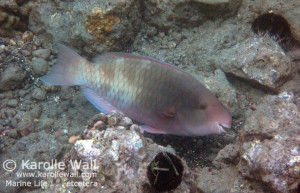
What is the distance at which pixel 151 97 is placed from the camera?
281cm

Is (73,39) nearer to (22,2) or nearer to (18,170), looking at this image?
(22,2)

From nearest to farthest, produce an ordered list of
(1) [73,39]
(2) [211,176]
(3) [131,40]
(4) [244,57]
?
(2) [211,176], (4) [244,57], (1) [73,39], (3) [131,40]

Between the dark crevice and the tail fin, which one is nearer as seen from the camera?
the tail fin

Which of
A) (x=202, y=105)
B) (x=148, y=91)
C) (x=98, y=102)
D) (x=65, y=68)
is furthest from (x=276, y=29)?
(x=65, y=68)

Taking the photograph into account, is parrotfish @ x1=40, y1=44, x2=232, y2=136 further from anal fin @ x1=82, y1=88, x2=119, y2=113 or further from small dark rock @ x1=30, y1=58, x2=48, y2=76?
small dark rock @ x1=30, y1=58, x2=48, y2=76

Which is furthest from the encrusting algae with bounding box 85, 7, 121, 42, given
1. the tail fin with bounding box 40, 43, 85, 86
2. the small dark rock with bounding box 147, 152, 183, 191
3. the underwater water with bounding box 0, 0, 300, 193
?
the small dark rock with bounding box 147, 152, 183, 191

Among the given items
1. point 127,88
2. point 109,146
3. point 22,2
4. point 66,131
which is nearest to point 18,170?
point 66,131

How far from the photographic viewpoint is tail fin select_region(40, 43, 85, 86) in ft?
10.4

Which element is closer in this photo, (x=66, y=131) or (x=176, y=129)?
(x=176, y=129)

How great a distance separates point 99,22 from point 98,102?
139 cm

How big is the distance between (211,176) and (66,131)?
2.41 metres

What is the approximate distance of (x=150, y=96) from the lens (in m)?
2.81

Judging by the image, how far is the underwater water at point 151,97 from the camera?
2.14 meters

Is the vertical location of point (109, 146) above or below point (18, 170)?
above
